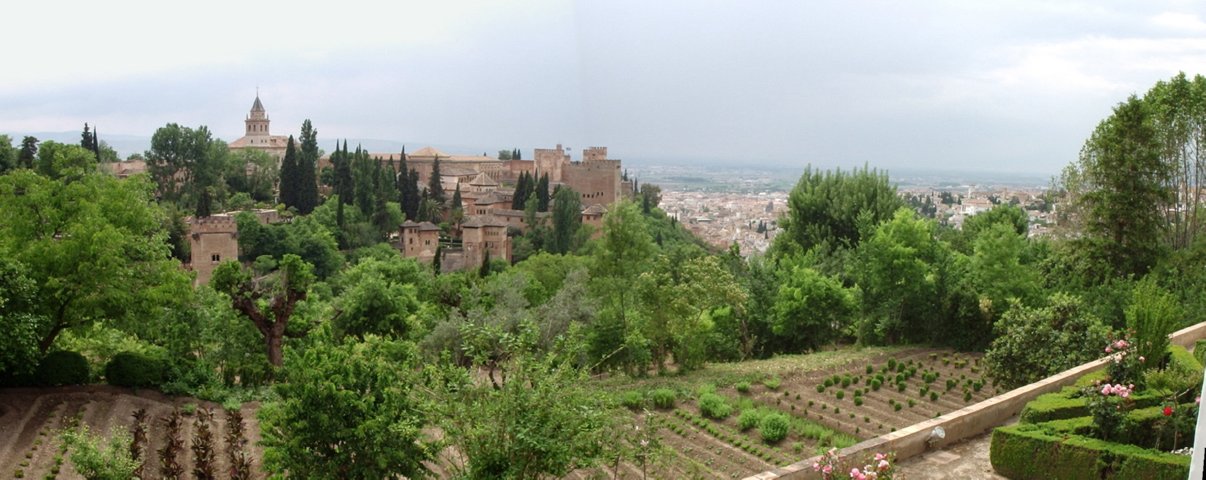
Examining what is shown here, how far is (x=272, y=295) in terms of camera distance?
17906 millimetres

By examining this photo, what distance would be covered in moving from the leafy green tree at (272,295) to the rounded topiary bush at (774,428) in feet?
30.6

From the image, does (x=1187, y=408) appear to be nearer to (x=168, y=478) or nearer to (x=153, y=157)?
(x=168, y=478)

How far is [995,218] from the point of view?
2975 cm

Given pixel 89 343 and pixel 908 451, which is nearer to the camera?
pixel 908 451

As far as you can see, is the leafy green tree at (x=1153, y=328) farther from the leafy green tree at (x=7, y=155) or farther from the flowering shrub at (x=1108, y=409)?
the leafy green tree at (x=7, y=155)

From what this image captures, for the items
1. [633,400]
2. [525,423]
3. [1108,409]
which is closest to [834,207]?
[633,400]

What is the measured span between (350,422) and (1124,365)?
755 cm

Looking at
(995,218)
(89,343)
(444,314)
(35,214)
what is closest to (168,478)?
(35,214)

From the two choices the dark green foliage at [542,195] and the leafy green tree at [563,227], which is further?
the dark green foliage at [542,195]

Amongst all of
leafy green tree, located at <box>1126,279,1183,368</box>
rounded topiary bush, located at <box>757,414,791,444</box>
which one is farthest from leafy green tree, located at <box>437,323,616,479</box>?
leafy green tree, located at <box>1126,279,1183,368</box>

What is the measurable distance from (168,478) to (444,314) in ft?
51.6

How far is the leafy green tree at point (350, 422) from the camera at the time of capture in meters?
7.87

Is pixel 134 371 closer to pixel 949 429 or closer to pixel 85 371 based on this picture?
pixel 85 371

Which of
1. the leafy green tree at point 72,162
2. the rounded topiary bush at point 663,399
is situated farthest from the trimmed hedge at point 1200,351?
the leafy green tree at point 72,162
